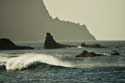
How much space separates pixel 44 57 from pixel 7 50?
3.35 m

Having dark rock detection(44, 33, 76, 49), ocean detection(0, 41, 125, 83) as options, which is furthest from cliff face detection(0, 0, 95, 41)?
ocean detection(0, 41, 125, 83)

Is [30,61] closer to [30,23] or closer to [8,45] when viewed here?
[30,23]

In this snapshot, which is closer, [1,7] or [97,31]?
[97,31]

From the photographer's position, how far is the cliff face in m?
13.4

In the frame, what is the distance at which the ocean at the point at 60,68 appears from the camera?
11.3 metres

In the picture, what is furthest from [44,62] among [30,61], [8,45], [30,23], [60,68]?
[8,45]

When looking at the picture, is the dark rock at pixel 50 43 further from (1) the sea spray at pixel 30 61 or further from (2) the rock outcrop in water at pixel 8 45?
(2) the rock outcrop in water at pixel 8 45

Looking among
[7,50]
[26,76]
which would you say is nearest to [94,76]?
[26,76]

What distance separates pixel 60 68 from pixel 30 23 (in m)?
1.57

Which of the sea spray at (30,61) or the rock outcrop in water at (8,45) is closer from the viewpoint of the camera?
the sea spray at (30,61)

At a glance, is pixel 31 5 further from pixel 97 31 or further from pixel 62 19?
pixel 97 31

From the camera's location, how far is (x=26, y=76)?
11883 millimetres

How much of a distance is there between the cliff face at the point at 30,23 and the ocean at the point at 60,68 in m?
0.49

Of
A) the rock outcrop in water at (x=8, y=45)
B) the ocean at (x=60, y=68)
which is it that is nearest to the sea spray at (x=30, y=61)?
the ocean at (x=60, y=68)
